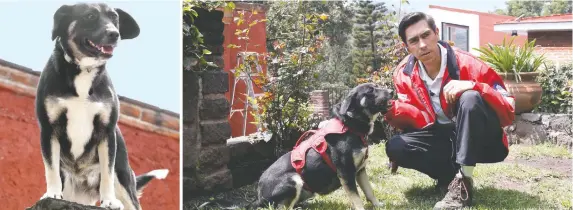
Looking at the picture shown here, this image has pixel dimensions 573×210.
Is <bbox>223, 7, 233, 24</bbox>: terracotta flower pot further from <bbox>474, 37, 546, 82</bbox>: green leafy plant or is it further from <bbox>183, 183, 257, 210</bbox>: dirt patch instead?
<bbox>474, 37, 546, 82</bbox>: green leafy plant

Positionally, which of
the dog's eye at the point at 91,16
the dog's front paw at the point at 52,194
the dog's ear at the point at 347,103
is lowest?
the dog's front paw at the point at 52,194

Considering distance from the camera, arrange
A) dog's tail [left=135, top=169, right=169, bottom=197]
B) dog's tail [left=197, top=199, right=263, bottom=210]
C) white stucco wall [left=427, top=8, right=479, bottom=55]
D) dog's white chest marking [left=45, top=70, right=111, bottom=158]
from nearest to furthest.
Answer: dog's white chest marking [left=45, top=70, right=111, bottom=158] → dog's tail [left=135, top=169, right=169, bottom=197] → dog's tail [left=197, top=199, right=263, bottom=210] → white stucco wall [left=427, top=8, right=479, bottom=55]

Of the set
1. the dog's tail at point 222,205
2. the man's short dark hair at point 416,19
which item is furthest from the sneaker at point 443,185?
the dog's tail at point 222,205

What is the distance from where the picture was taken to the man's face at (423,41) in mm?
3195

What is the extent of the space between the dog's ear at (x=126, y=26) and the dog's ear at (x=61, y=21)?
0.24 meters

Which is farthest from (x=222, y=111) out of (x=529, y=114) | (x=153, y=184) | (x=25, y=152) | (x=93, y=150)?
(x=529, y=114)

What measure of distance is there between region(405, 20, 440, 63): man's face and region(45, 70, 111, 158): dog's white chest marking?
5.56ft

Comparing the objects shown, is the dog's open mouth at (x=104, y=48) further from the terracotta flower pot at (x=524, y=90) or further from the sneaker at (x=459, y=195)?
the terracotta flower pot at (x=524, y=90)

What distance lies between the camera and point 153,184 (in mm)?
3121

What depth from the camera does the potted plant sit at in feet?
16.2

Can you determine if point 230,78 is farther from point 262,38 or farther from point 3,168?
point 3,168

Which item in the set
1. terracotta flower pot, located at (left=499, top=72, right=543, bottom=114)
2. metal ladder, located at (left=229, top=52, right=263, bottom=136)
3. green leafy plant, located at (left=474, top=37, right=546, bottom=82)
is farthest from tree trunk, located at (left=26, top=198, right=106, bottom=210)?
terracotta flower pot, located at (left=499, top=72, right=543, bottom=114)

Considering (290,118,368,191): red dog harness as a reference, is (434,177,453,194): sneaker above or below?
below

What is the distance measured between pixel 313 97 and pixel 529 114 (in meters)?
2.52
